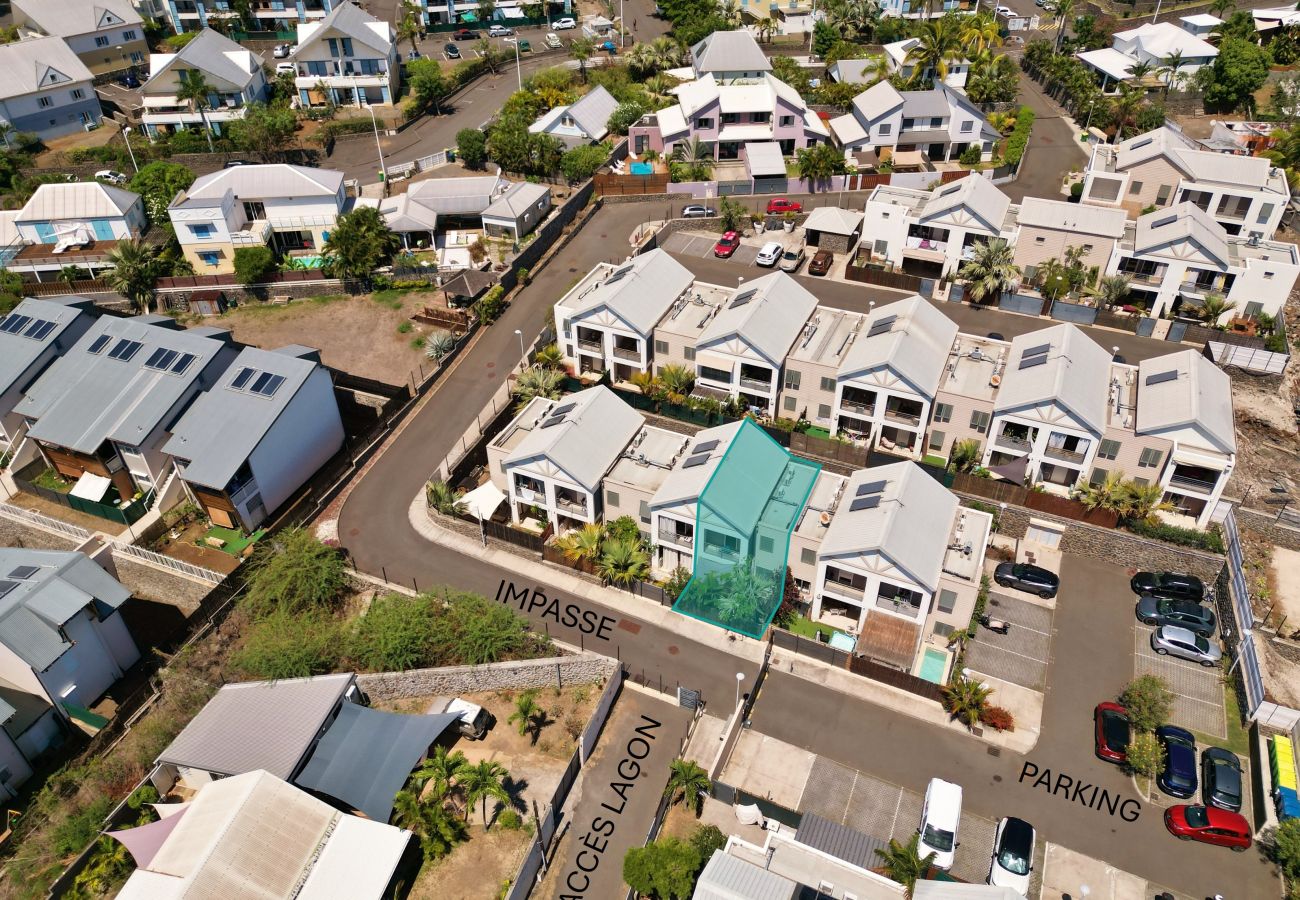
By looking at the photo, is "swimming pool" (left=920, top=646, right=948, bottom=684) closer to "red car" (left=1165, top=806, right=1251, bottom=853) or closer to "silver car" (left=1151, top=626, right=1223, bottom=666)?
"red car" (left=1165, top=806, right=1251, bottom=853)

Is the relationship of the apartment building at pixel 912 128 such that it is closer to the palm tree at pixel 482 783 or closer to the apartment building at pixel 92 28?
the palm tree at pixel 482 783

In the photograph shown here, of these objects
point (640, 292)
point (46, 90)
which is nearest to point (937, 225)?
point (640, 292)

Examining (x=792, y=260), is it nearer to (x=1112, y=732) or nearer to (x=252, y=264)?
(x=252, y=264)

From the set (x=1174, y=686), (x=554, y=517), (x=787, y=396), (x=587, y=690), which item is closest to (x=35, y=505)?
(x=554, y=517)

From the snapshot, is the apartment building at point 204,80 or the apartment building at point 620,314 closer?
the apartment building at point 620,314

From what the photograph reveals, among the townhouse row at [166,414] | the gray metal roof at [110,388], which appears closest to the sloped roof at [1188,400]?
the townhouse row at [166,414]

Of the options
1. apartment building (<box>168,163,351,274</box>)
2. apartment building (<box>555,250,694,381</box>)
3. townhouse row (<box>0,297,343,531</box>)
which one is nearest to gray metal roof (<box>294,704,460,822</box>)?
townhouse row (<box>0,297,343,531</box>)
